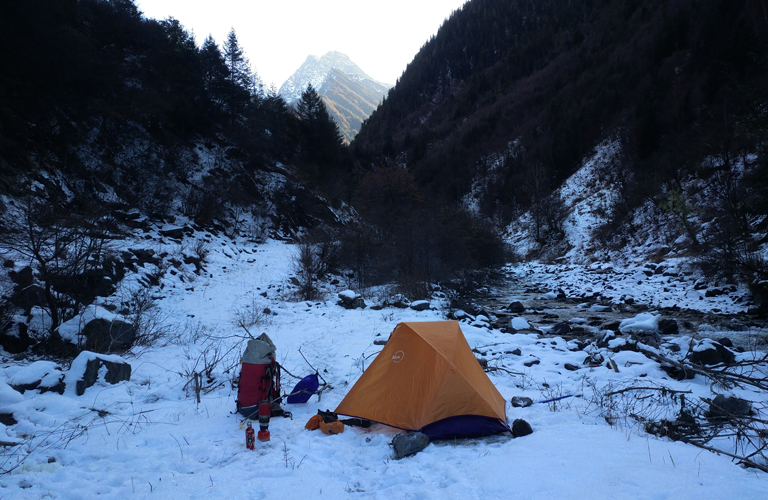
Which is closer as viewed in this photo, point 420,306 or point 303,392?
point 303,392

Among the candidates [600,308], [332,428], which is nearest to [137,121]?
[332,428]

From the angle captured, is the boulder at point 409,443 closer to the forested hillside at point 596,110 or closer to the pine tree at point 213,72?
the forested hillside at point 596,110

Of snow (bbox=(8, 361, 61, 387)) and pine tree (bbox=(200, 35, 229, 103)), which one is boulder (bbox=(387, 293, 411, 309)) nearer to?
snow (bbox=(8, 361, 61, 387))

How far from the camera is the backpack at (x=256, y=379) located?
4.52 metres

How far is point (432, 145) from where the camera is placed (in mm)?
63281

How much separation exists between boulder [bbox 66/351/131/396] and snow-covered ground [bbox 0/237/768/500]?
0.41 ft

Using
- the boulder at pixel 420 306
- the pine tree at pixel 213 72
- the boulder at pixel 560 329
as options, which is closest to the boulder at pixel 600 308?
the boulder at pixel 560 329

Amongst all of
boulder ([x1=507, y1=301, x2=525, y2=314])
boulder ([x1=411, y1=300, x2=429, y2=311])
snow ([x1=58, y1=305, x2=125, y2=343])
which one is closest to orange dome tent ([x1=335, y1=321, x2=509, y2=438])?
snow ([x1=58, y1=305, x2=125, y2=343])

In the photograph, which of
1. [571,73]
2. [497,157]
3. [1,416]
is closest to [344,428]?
[1,416]

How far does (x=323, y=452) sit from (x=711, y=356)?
674cm

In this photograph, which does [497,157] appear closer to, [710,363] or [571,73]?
[571,73]

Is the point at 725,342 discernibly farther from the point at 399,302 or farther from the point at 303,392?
the point at 399,302

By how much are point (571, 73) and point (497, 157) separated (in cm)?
1468

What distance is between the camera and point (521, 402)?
500 cm
